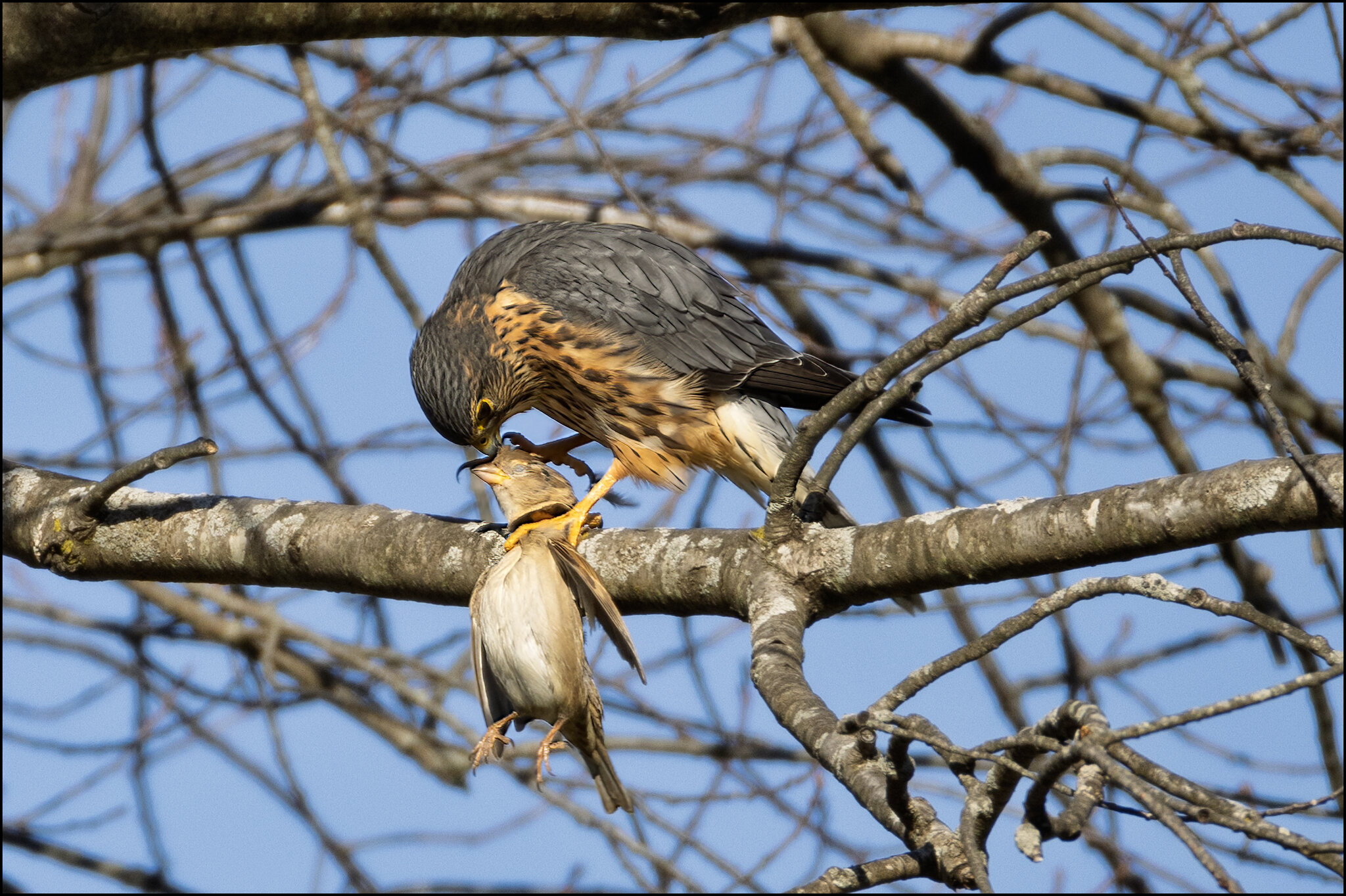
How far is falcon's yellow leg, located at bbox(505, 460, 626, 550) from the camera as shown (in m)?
2.64

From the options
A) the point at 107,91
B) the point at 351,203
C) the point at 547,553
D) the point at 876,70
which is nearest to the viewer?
the point at 547,553

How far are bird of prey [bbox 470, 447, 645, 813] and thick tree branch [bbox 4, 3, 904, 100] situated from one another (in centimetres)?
117

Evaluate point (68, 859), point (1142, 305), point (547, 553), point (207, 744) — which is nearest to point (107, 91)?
point (207, 744)

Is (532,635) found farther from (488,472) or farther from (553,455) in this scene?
(553,455)

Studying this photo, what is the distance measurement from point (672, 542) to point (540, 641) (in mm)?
395

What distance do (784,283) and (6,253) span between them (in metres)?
3.29

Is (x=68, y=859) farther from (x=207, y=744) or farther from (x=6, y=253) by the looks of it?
(x=6, y=253)

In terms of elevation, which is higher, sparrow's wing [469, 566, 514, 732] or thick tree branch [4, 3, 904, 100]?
thick tree branch [4, 3, 904, 100]

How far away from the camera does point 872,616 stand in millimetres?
4641

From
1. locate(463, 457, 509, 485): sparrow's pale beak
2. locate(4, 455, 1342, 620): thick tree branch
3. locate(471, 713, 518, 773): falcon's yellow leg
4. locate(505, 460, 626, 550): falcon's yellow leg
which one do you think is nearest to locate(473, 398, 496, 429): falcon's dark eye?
locate(463, 457, 509, 485): sparrow's pale beak

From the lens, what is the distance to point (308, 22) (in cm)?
255

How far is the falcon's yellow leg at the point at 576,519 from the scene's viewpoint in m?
2.64

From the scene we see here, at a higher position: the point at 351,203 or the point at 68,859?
the point at 351,203

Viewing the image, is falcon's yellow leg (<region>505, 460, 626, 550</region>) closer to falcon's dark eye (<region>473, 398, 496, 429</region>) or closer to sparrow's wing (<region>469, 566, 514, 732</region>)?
sparrow's wing (<region>469, 566, 514, 732</region>)
